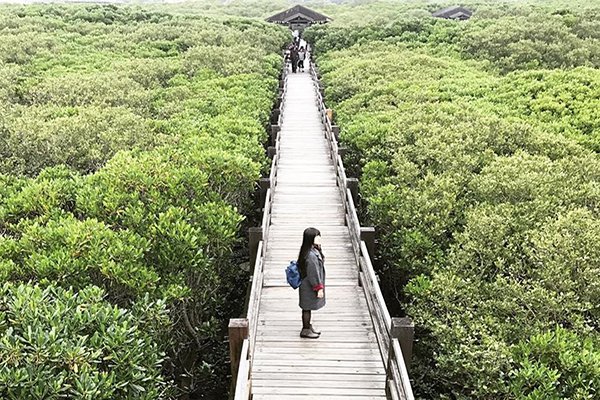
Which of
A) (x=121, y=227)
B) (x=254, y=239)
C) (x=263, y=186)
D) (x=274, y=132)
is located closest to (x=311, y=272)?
(x=254, y=239)

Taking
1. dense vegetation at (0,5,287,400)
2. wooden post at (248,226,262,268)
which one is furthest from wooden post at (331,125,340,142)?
wooden post at (248,226,262,268)

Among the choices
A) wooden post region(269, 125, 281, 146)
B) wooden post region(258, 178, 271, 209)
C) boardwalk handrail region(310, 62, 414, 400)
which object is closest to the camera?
boardwalk handrail region(310, 62, 414, 400)

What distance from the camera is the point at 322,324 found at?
807 cm

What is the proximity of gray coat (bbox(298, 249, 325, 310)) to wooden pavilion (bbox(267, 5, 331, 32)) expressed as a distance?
42.8 meters

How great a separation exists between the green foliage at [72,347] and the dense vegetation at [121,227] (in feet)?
0.04

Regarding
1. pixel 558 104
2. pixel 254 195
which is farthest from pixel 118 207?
pixel 558 104

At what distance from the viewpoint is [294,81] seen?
91.6 feet

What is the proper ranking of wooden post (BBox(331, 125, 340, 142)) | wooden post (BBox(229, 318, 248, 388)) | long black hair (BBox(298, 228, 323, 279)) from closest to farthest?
1. wooden post (BBox(229, 318, 248, 388))
2. long black hair (BBox(298, 228, 323, 279))
3. wooden post (BBox(331, 125, 340, 142))

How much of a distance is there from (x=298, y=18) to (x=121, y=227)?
1697 inches

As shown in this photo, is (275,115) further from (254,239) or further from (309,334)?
(309,334)

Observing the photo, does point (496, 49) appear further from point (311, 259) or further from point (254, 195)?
point (311, 259)

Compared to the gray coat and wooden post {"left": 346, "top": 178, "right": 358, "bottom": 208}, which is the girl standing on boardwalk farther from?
wooden post {"left": 346, "top": 178, "right": 358, "bottom": 208}

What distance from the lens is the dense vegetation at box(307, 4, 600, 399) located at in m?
5.95

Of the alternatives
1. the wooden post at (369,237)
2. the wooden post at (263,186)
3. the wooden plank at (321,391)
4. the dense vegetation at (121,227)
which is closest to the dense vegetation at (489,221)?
the wooden post at (369,237)
